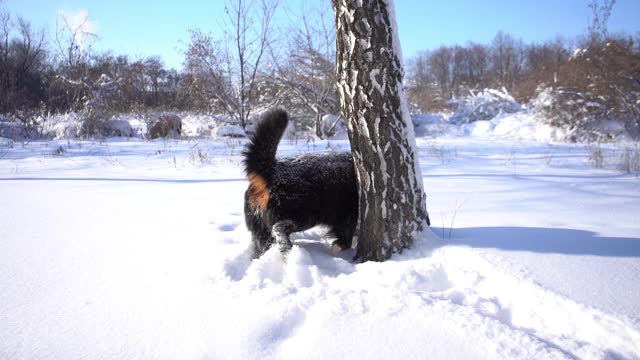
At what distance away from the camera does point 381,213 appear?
6.93 ft

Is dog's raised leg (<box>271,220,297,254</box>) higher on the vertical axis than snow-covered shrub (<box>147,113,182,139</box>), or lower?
lower

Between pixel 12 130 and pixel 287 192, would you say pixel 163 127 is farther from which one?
pixel 287 192

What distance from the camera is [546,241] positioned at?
6.61 ft

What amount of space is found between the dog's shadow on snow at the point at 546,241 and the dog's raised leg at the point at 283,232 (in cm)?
84

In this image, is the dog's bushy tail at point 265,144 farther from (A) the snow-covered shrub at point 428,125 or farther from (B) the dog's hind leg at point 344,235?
(A) the snow-covered shrub at point 428,125

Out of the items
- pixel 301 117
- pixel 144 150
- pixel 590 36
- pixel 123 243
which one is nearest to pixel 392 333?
pixel 123 243

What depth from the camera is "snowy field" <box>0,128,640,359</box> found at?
1173 mm

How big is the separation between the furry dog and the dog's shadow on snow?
2.12 ft

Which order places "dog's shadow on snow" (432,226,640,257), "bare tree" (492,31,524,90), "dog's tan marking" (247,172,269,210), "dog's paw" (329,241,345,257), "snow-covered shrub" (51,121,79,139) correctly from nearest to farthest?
"dog's shadow on snow" (432,226,640,257) < "dog's tan marking" (247,172,269,210) < "dog's paw" (329,241,345,257) < "snow-covered shrub" (51,121,79,139) < "bare tree" (492,31,524,90)

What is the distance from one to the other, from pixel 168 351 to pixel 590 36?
14.1 meters

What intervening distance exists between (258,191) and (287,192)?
0.55 feet

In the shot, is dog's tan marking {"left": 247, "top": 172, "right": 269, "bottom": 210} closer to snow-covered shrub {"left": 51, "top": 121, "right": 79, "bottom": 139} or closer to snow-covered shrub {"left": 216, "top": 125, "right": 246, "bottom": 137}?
snow-covered shrub {"left": 216, "top": 125, "right": 246, "bottom": 137}

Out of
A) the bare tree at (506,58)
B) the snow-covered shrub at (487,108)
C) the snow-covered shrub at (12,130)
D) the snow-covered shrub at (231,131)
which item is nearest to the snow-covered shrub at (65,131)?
the snow-covered shrub at (12,130)

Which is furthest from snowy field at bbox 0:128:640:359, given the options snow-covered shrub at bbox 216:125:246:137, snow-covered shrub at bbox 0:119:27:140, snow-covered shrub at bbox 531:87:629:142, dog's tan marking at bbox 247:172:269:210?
snow-covered shrub at bbox 531:87:629:142
